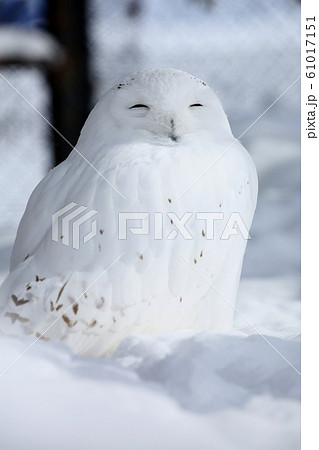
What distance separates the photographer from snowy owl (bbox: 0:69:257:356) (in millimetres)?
786

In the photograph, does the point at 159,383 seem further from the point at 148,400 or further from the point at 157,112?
the point at 157,112

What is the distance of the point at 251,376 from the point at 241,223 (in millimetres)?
190

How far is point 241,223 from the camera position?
0.85m

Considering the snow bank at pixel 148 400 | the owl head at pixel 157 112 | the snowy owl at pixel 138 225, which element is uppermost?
the owl head at pixel 157 112

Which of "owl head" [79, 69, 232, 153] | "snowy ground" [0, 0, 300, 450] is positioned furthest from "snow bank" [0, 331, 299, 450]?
"owl head" [79, 69, 232, 153]

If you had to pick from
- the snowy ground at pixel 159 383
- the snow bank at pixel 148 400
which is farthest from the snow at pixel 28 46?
the snow bank at pixel 148 400

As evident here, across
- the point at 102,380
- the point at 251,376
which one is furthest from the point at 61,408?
the point at 251,376

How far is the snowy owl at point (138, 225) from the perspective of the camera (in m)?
0.79

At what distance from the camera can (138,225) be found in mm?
824

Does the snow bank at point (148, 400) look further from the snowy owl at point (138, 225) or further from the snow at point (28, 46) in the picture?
the snow at point (28, 46)

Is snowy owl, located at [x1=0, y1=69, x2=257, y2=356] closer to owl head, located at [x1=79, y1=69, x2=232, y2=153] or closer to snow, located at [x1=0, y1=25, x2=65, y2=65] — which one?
owl head, located at [x1=79, y1=69, x2=232, y2=153]

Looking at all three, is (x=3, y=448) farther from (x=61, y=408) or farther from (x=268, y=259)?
(x=268, y=259)

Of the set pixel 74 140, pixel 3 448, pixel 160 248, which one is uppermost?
pixel 74 140

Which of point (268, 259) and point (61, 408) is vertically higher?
point (268, 259)
